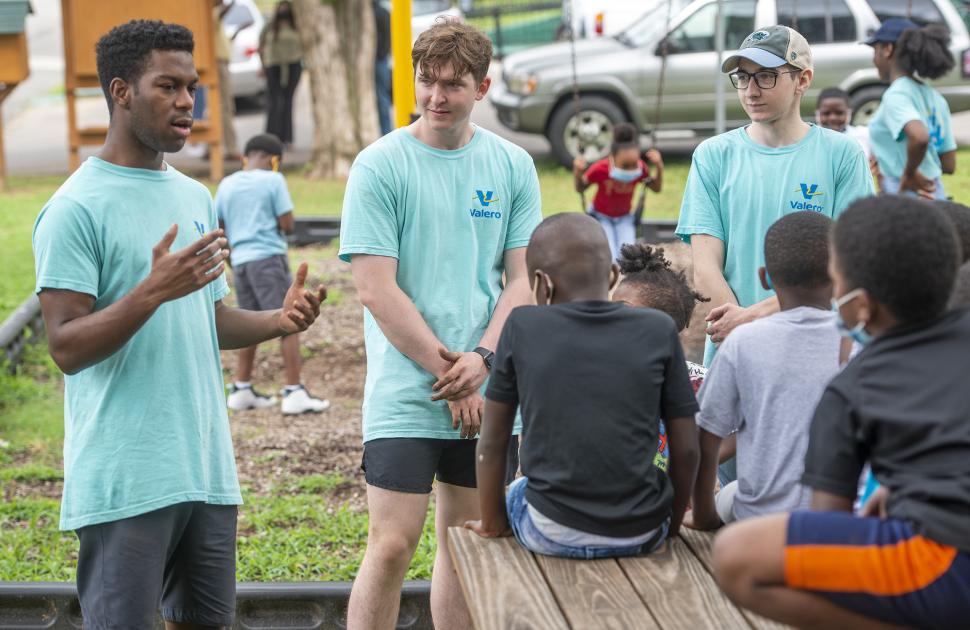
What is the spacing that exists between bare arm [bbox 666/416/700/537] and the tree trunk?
12.2 meters

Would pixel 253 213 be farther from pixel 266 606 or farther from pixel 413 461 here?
pixel 413 461

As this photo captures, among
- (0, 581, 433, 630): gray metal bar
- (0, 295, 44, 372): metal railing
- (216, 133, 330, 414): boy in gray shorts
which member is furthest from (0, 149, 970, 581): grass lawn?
(216, 133, 330, 414): boy in gray shorts

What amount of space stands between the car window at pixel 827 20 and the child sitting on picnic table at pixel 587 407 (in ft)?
39.2

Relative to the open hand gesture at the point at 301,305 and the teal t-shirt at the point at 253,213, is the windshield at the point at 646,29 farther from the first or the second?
the open hand gesture at the point at 301,305

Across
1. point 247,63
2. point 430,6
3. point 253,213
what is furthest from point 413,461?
point 430,6

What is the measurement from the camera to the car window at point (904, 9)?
46.2 feet

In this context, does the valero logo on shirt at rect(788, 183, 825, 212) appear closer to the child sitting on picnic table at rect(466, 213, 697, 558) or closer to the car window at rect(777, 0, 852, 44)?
the child sitting on picnic table at rect(466, 213, 697, 558)

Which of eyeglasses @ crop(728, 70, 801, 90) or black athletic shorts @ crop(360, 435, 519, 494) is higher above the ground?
eyeglasses @ crop(728, 70, 801, 90)

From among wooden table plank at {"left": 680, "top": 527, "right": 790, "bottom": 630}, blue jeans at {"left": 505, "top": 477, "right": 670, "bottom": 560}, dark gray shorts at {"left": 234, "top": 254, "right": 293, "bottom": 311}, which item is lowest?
dark gray shorts at {"left": 234, "top": 254, "right": 293, "bottom": 311}

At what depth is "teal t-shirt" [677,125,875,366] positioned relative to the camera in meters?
4.07

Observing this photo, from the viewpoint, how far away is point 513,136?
18047 mm

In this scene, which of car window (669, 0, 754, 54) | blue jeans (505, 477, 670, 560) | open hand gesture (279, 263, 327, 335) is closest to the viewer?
blue jeans (505, 477, 670, 560)

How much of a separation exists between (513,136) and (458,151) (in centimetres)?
1425

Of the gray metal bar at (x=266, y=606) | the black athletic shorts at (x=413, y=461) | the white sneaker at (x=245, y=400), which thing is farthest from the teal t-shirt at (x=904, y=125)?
the black athletic shorts at (x=413, y=461)
